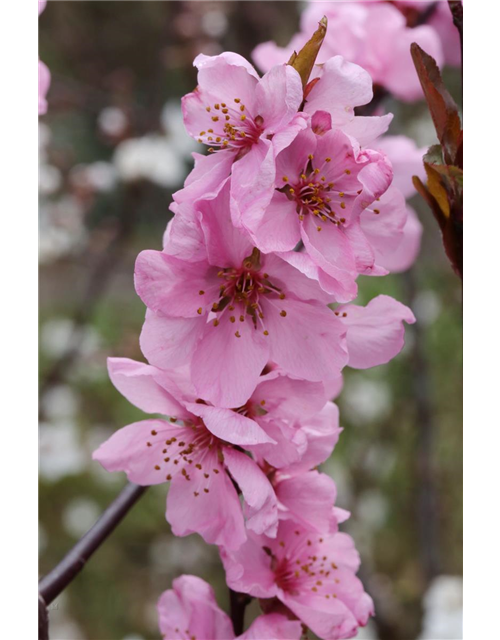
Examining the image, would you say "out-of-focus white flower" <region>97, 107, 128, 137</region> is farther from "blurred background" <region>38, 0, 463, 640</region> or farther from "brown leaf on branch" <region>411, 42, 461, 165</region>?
"brown leaf on branch" <region>411, 42, 461, 165</region>

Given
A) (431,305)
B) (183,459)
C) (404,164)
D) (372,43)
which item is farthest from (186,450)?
(431,305)

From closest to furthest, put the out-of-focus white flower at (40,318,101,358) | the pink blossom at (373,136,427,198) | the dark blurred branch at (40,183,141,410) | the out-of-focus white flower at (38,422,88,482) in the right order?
the pink blossom at (373,136,427,198) < the dark blurred branch at (40,183,141,410) < the out-of-focus white flower at (38,422,88,482) < the out-of-focus white flower at (40,318,101,358)

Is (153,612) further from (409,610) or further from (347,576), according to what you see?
(347,576)

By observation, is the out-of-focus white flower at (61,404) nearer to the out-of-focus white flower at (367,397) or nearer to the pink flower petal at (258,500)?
the out-of-focus white flower at (367,397)

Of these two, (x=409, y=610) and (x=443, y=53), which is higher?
(x=443, y=53)

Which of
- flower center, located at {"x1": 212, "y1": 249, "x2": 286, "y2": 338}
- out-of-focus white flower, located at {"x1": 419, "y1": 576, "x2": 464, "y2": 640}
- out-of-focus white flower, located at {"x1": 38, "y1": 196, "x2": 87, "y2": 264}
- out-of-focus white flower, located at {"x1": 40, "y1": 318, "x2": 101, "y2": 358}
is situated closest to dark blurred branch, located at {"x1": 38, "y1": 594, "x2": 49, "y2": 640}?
flower center, located at {"x1": 212, "y1": 249, "x2": 286, "y2": 338}
